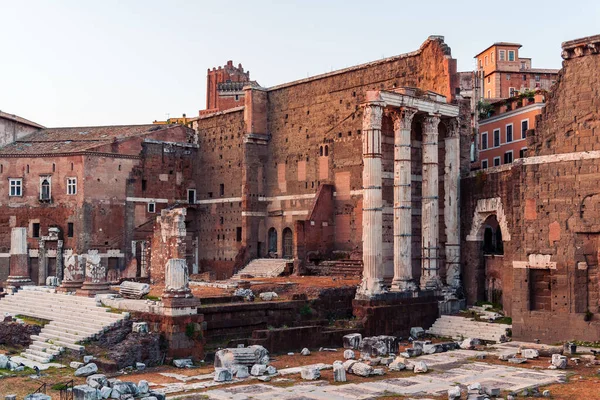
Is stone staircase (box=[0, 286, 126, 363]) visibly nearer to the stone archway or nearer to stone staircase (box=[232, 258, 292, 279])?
stone staircase (box=[232, 258, 292, 279])

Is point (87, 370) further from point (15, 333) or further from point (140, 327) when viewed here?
point (15, 333)

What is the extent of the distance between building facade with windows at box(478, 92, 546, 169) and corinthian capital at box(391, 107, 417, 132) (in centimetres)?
1040

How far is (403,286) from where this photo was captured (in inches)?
1168

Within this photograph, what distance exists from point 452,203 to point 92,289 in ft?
50.0

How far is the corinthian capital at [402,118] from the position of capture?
99.7ft

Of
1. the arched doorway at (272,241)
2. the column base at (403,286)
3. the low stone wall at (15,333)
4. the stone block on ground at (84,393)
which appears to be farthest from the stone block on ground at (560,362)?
the arched doorway at (272,241)

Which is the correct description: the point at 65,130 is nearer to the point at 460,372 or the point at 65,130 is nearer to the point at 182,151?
the point at 182,151

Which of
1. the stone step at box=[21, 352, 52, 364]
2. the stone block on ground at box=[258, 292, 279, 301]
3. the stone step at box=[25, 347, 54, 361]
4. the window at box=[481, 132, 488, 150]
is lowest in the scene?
Result: the stone step at box=[21, 352, 52, 364]

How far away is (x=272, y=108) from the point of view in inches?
1710

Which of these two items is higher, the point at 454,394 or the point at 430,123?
the point at 430,123

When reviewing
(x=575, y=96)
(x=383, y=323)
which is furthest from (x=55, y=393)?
(x=575, y=96)

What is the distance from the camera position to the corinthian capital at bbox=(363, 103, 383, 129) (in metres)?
28.9

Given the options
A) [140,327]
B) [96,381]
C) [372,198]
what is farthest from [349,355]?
[96,381]

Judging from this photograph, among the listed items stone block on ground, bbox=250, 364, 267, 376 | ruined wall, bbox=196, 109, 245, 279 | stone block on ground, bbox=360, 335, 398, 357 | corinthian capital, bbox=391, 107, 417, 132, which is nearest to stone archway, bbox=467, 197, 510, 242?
corinthian capital, bbox=391, 107, 417, 132
